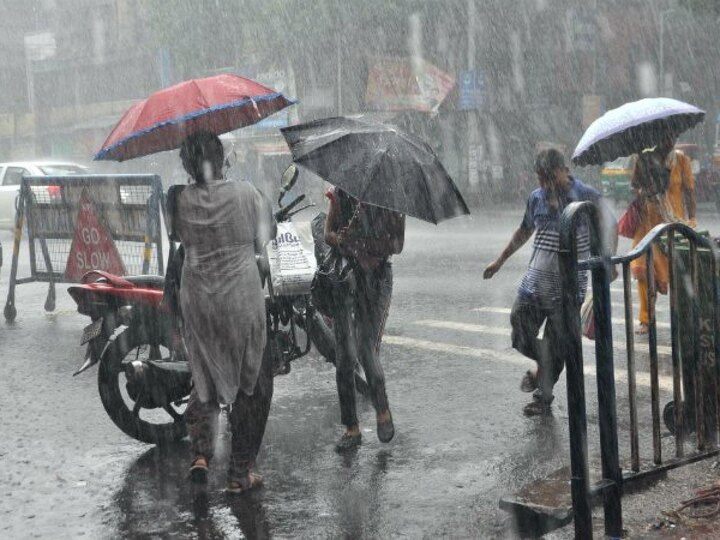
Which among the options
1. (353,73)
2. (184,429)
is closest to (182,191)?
(184,429)

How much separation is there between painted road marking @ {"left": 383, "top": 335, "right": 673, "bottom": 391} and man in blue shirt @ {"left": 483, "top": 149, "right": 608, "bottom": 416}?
99cm

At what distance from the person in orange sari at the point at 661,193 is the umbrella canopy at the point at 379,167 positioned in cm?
334

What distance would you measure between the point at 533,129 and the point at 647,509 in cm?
3335

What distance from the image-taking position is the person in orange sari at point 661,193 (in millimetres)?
8398

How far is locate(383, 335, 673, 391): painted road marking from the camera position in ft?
23.9

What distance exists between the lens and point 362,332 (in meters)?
5.87

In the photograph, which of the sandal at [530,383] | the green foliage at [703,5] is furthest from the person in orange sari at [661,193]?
the green foliage at [703,5]

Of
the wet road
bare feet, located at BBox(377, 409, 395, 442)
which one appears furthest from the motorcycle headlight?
bare feet, located at BBox(377, 409, 395, 442)

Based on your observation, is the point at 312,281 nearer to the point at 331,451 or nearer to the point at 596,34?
the point at 331,451

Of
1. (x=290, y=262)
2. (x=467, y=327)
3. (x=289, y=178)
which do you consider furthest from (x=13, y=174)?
(x=289, y=178)

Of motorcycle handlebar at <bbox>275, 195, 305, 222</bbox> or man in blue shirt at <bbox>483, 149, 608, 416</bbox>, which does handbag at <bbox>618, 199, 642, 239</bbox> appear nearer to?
man in blue shirt at <bbox>483, 149, 608, 416</bbox>

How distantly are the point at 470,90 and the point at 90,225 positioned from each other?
81.4 ft

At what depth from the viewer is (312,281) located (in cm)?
600

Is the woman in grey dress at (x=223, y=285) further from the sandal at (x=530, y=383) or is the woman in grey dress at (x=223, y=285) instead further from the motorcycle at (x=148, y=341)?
the sandal at (x=530, y=383)
